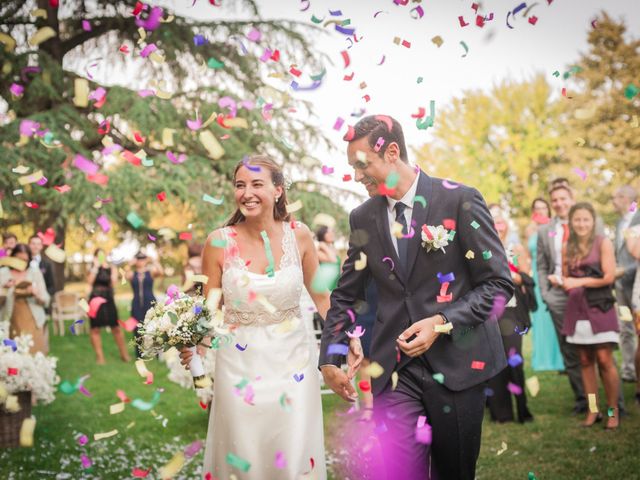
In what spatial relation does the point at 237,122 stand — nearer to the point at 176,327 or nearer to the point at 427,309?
the point at 176,327

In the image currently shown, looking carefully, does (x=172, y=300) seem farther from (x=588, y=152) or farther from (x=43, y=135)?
(x=588, y=152)

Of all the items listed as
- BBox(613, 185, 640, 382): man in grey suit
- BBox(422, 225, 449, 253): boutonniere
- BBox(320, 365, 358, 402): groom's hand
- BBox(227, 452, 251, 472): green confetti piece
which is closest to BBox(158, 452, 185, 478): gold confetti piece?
BBox(227, 452, 251, 472): green confetti piece

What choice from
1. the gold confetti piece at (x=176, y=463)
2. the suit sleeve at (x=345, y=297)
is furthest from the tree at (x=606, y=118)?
the suit sleeve at (x=345, y=297)

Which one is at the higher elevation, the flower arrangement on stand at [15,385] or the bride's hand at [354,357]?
the bride's hand at [354,357]

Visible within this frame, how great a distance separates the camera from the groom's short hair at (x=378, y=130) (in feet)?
9.72

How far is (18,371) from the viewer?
230 inches

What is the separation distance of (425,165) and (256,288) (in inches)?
1164

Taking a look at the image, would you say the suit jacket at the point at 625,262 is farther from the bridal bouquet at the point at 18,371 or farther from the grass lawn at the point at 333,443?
the bridal bouquet at the point at 18,371

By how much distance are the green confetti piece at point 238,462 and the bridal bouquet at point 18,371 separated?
8.66ft

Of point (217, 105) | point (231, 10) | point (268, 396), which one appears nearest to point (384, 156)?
point (268, 396)

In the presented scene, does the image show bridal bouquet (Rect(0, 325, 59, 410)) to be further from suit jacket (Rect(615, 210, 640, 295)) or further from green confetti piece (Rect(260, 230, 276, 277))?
suit jacket (Rect(615, 210, 640, 295))

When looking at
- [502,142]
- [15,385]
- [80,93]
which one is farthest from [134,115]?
[502,142]

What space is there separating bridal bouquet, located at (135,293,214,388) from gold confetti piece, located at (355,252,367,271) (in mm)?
870

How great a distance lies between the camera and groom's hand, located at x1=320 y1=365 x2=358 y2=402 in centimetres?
302
